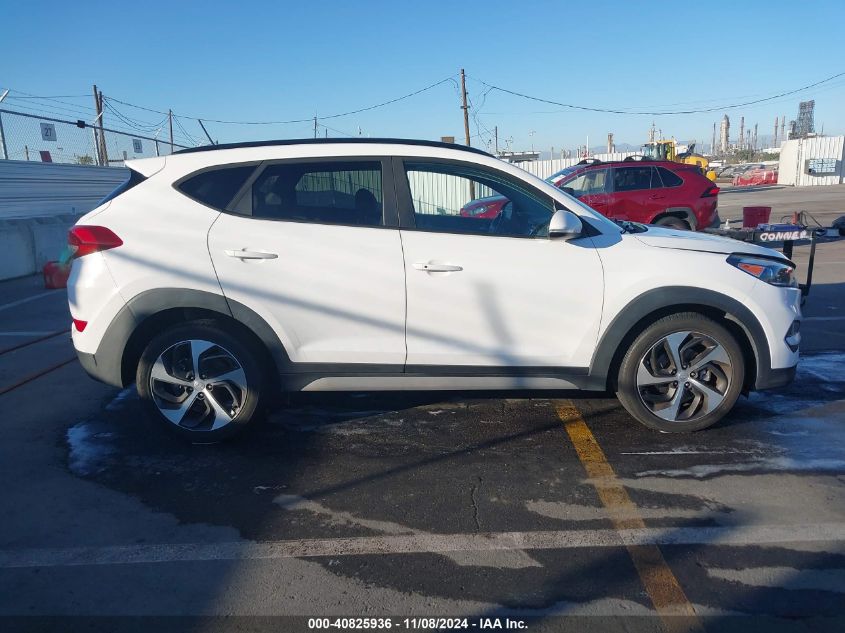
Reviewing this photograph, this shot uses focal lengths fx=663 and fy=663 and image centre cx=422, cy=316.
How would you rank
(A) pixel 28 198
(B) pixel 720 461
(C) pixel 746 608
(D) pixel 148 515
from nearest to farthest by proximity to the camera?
(C) pixel 746 608, (D) pixel 148 515, (B) pixel 720 461, (A) pixel 28 198

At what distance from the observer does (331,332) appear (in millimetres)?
4219

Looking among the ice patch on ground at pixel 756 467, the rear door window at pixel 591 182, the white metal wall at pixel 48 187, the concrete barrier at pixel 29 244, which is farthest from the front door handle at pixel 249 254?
the white metal wall at pixel 48 187

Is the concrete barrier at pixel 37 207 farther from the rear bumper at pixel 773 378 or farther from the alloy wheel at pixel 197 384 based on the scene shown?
the rear bumper at pixel 773 378

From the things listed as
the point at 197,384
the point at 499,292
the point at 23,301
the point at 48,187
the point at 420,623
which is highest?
the point at 48,187

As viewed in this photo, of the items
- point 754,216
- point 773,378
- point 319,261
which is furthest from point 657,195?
point 319,261

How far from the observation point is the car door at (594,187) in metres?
13.3

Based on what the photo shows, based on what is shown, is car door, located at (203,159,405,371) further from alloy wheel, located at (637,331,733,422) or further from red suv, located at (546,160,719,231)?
red suv, located at (546,160,719,231)

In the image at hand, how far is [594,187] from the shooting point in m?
13.7

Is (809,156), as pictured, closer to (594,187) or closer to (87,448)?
(594,187)

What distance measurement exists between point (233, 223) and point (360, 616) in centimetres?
252

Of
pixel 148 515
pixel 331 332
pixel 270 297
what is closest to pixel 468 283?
pixel 331 332

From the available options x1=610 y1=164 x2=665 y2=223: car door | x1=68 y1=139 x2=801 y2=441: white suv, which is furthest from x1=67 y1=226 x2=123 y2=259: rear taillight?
x1=610 y1=164 x2=665 y2=223: car door

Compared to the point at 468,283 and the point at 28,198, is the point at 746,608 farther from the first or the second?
the point at 28,198

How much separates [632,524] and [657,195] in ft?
36.2
